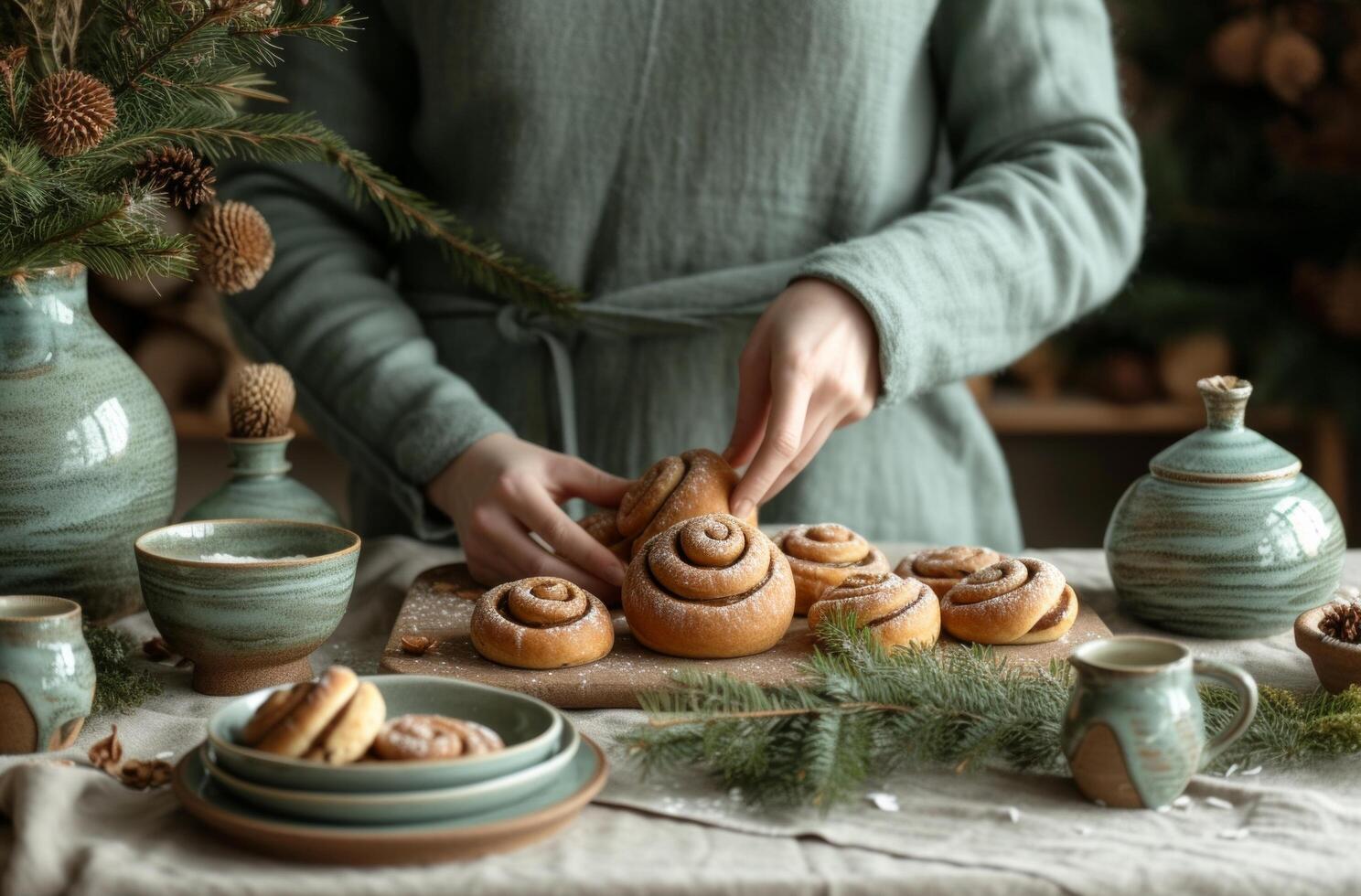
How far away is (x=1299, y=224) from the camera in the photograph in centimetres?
233

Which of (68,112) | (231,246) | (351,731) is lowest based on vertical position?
(351,731)

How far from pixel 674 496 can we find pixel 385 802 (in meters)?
0.48

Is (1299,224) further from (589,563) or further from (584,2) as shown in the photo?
(589,563)

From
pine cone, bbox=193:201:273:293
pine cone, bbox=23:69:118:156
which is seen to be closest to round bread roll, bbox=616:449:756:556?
pine cone, bbox=193:201:273:293

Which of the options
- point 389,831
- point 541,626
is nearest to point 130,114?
point 541,626

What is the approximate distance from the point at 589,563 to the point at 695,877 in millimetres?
453

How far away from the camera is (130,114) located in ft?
3.05

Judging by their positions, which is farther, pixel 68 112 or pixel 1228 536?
pixel 1228 536

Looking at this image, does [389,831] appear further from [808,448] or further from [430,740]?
[808,448]

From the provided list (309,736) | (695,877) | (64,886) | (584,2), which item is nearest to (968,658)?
(695,877)

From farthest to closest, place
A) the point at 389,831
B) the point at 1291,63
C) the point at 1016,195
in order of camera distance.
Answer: the point at 1291,63
the point at 1016,195
the point at 389,831

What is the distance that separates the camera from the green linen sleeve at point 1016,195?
1248 millimetres

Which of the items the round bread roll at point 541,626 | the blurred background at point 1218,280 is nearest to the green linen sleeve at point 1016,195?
the round bread roll at point 541,626

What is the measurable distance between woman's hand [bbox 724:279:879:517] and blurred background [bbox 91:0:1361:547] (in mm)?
1281
